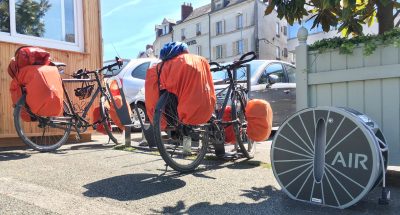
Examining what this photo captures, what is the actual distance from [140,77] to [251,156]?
16.0 feet

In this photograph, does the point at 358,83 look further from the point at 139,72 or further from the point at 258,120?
the point at 139,72

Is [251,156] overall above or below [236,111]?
below

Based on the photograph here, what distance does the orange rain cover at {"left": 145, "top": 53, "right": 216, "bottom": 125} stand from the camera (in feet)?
13.3

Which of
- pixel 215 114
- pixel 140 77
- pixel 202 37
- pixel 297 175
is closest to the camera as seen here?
pixel 297 175

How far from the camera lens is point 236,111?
5.25 m

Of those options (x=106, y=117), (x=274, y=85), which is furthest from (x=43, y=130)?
(x=274, y=85)

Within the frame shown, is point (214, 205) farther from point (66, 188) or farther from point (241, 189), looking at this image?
point (66, 188)

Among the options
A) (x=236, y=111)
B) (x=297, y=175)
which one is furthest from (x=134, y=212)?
(x=236, y=111)

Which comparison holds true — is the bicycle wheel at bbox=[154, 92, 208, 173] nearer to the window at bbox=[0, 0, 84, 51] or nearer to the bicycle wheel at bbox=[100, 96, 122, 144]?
the bicycle wheel at bbox=[100, 96, 122, 144]

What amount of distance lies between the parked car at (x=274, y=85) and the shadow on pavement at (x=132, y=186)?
4.05m

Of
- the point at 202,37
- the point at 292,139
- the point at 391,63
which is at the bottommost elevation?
the point at 292,139

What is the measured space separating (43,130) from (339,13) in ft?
15.4

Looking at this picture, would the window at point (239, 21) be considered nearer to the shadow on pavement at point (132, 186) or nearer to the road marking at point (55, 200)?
the shadow on pavement at point (132, 186)

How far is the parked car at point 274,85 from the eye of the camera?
812 centimetres
